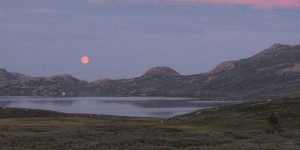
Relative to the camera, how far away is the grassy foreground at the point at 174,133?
4312 centimetres

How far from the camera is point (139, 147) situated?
131 feet

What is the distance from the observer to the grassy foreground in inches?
1698

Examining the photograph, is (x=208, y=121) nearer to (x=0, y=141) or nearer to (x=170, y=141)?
(x=170, y=141)

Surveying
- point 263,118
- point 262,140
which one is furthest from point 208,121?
point 262,140

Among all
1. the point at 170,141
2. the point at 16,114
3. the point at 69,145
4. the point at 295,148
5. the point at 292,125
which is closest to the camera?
the point at 295,148

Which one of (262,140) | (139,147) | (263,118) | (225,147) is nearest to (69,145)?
(139,147)

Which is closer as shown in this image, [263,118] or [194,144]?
[194,144]

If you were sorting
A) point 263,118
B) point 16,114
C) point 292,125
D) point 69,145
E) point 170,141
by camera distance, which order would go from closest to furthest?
1. point 69,145
2. point 170,141
3. point 292,125
4. point 263,118
5. point 16,114

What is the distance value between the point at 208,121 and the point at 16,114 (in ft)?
254

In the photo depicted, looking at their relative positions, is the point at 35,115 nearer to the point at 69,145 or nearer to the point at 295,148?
the point at 69,145

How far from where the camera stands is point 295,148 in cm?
3962

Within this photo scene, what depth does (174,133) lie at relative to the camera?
5838 centimetres

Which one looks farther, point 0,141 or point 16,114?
point 16,114

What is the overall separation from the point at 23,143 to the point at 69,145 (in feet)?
19.6
